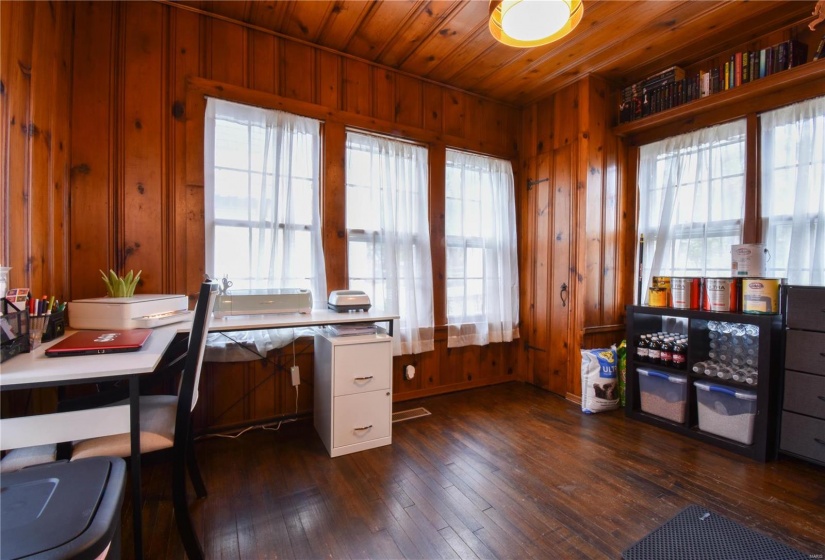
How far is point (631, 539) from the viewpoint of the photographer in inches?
56.1

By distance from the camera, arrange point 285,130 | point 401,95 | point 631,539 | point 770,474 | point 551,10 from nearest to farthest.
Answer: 1. point 631,539
2. point 551,10
3. point 770,474
4. point 285,130
5. point 401,95

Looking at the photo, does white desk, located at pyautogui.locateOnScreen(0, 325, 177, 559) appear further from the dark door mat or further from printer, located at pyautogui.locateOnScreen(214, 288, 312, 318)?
the dark door mat

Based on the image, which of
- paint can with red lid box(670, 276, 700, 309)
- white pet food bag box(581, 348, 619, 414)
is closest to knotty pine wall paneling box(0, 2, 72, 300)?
white pet food bag box(581, 348, 619, 414)

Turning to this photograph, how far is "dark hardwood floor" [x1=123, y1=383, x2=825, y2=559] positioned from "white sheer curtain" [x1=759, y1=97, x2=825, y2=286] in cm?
115

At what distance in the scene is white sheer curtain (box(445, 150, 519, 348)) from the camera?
3111mm

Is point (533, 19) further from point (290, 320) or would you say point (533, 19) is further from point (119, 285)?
point (119, 285)

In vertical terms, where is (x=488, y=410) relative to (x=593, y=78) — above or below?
below

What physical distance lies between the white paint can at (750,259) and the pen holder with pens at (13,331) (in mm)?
3506

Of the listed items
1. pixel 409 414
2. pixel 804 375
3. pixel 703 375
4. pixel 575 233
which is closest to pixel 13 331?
pixel 409 414

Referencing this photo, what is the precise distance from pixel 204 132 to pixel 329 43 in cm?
109

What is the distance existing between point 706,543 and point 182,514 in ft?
6.59

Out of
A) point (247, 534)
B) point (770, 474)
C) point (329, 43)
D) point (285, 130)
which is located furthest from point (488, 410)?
point (329, 43)

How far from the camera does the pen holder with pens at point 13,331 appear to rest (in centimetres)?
111

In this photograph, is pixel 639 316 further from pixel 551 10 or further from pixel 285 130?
pixel 285 130
